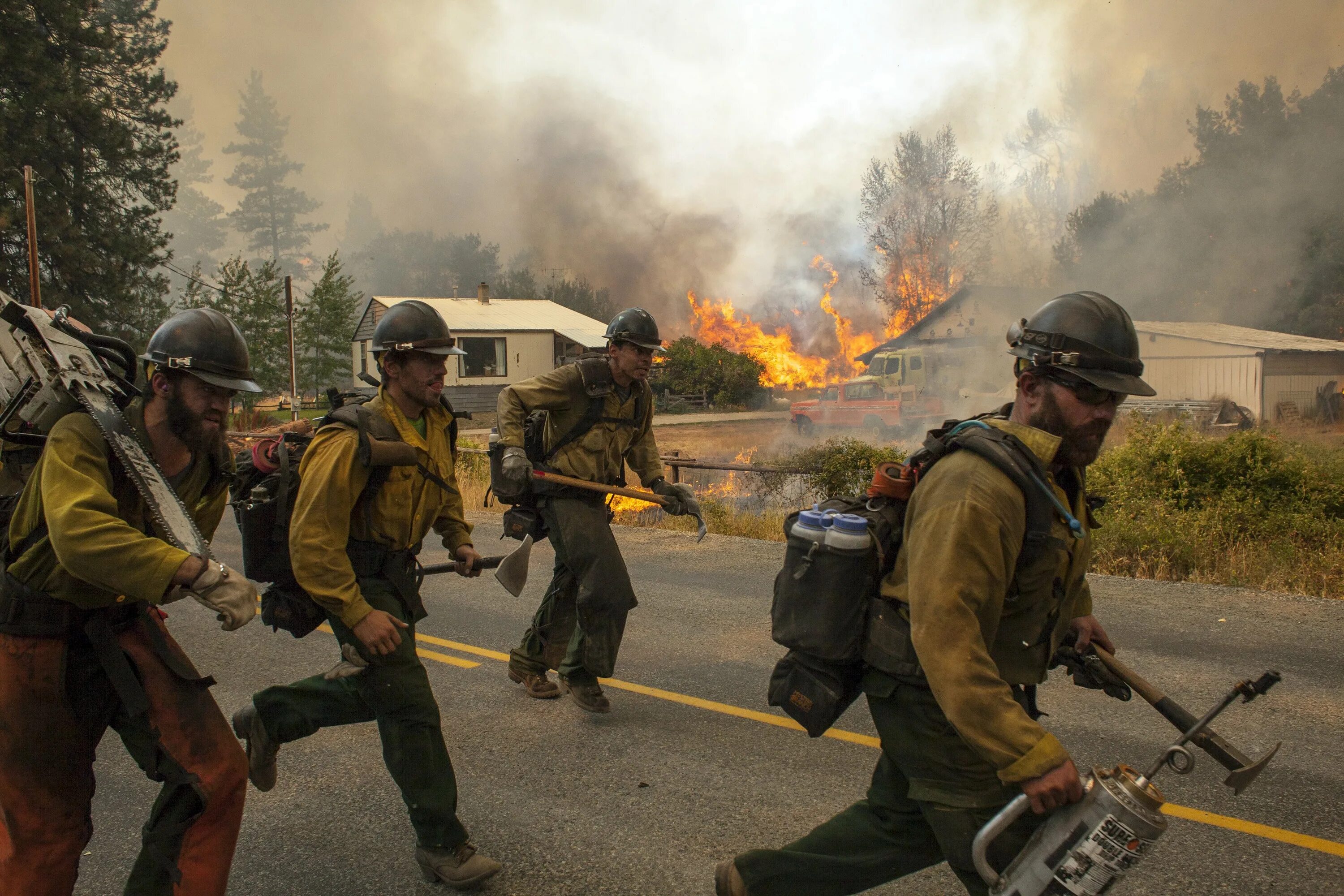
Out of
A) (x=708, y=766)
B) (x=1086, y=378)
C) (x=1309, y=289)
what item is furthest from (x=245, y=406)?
(x=1309, y=289)

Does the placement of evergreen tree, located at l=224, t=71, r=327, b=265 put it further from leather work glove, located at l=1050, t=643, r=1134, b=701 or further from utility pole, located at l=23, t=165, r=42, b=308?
leather work glove, located at l=1050, t=643, r=1134, b=701

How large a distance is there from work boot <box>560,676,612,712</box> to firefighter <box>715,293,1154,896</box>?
2235mm

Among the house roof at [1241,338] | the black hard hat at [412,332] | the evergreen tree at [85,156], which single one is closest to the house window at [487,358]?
the evergreen tree at [85,156]

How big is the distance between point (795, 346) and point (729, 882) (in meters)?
37.3

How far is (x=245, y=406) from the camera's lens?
29.7 meters

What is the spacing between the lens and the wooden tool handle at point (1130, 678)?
2264 millimetres

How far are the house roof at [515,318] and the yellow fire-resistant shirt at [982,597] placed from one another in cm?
3347

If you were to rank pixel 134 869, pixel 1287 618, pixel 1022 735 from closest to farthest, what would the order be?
pixel 1022 735 → pixel 134 869 → pixel 1287 618

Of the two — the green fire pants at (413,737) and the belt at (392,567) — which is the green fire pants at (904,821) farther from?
the belt at (392,567)

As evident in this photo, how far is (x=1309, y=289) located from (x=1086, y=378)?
3375 cm

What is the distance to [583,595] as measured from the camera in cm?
444

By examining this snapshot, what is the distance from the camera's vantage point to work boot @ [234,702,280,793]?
3.39 metres

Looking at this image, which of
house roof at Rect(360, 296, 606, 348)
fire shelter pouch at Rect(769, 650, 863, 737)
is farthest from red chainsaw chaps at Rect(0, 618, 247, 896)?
house roof at Rect(360, 296, 606, 348)

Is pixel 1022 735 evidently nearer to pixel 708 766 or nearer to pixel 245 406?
pixel 708 766
